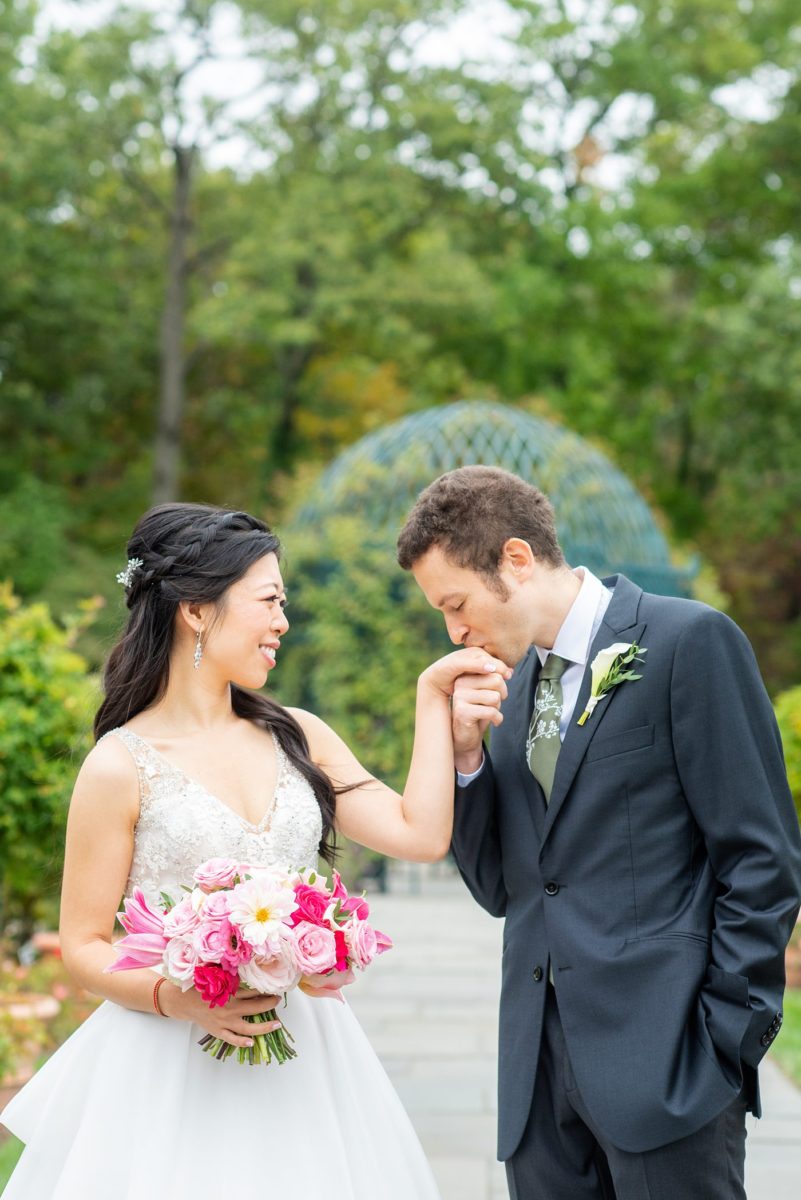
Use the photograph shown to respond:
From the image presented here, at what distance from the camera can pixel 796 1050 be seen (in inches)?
245

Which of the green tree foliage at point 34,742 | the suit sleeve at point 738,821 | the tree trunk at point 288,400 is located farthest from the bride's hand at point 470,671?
the tree trunk at point 288,400

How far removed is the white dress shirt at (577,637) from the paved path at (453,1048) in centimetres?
248

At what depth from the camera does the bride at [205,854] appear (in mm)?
2717

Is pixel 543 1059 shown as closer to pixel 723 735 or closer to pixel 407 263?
pixel 723 735

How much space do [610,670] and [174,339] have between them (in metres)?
19.6

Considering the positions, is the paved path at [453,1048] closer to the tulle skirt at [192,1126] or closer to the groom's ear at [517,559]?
the tulle skirt at [192,1126]

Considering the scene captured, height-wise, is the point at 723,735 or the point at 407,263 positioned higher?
the point at 407,263

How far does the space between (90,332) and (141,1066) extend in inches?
776

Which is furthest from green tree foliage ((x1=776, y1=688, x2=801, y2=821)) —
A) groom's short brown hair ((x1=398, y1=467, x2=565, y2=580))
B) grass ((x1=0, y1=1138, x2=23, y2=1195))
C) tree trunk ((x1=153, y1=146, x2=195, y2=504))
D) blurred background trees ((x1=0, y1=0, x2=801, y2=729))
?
tree trunk ((x1=153, y1=146, x2=195, y2=504))

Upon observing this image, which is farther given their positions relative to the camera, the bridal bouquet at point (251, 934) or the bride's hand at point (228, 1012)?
the bride's hand at point (228, 1012)

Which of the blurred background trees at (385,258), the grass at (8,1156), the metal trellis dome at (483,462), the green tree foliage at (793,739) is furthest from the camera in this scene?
the blurred background trees at (385,258)

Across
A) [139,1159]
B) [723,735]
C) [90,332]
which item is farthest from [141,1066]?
[90,332]

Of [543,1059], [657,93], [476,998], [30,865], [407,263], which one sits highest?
[657,93]

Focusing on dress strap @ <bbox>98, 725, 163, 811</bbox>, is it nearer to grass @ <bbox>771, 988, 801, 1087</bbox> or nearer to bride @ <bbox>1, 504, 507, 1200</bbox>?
bride @ <bbox>1, 504, 507, 1200</bbox>
